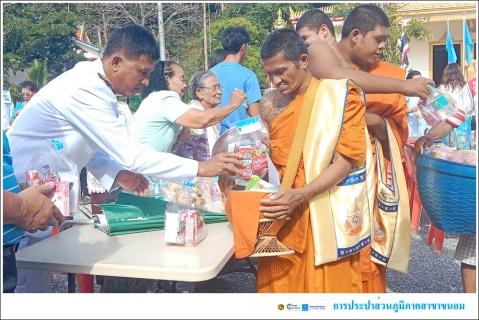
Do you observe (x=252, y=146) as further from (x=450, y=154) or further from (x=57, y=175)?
(x=450, y=154)

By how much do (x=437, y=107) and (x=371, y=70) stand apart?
38 cm

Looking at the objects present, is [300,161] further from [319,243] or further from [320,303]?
[320,303]

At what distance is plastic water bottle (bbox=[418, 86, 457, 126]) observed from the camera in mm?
2379

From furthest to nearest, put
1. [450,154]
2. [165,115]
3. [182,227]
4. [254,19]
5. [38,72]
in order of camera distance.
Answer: [38,72] → [254,19] → [165,115] → [450,154] → [182,227]

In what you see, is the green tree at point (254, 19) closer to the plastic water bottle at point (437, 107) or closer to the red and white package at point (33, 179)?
Result: the plastic water bottle at point (437, 107)

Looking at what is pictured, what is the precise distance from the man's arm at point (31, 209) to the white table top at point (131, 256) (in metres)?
0.16

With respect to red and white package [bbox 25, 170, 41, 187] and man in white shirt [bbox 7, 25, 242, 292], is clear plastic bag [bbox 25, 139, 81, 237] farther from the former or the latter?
man in white shirt [bbox 7, 25, 242, 292]

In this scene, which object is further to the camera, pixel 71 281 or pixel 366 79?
pixel 366 79

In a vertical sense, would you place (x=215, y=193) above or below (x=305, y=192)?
below

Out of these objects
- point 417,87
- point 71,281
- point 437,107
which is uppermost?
point 417,87

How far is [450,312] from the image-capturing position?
184 cm

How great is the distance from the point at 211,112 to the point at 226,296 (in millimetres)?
1094

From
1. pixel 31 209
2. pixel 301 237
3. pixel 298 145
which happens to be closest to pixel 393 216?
pixel 301 237

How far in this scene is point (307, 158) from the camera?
2.00 metres
